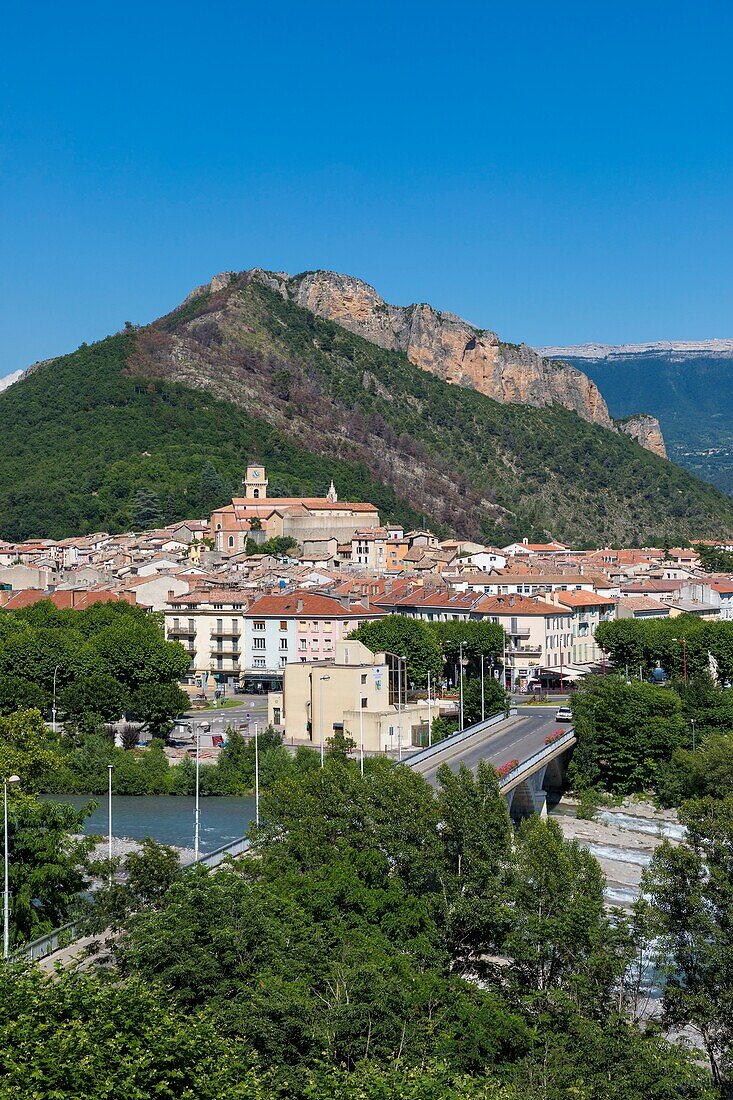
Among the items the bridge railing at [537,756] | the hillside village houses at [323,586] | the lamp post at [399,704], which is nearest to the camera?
the bridge railing at [537,756]

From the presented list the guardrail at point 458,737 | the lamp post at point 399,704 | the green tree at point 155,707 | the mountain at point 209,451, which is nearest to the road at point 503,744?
the guardrail at point 458,737

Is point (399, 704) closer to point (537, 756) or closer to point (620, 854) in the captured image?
point (537, 756)

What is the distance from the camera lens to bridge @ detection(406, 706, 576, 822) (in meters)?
46.0

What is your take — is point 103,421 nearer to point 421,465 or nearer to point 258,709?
point 421,465

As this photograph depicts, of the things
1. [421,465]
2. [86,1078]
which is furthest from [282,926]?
[421,465]

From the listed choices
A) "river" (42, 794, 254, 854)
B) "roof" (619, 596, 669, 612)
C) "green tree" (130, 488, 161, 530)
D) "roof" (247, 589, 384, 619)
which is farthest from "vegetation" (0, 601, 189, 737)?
"green tree" (130, 488, 161, 530)

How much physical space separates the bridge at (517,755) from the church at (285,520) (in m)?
63.2

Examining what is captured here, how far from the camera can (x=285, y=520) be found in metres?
127

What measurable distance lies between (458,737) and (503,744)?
5.43 ft

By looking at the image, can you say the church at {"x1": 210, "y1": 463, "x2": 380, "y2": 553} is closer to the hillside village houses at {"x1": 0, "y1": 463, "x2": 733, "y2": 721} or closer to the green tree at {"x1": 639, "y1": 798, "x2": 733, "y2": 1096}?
the hillside village houses at {"x1": 0, "y1": 463, "x2": 733, "y2": 721}

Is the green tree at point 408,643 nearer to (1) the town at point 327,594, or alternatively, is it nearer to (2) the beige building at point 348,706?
(1) the town at point 327,594

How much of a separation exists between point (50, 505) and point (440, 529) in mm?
46650

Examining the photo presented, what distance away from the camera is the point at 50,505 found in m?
138

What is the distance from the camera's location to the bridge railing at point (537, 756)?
44.2 metres
